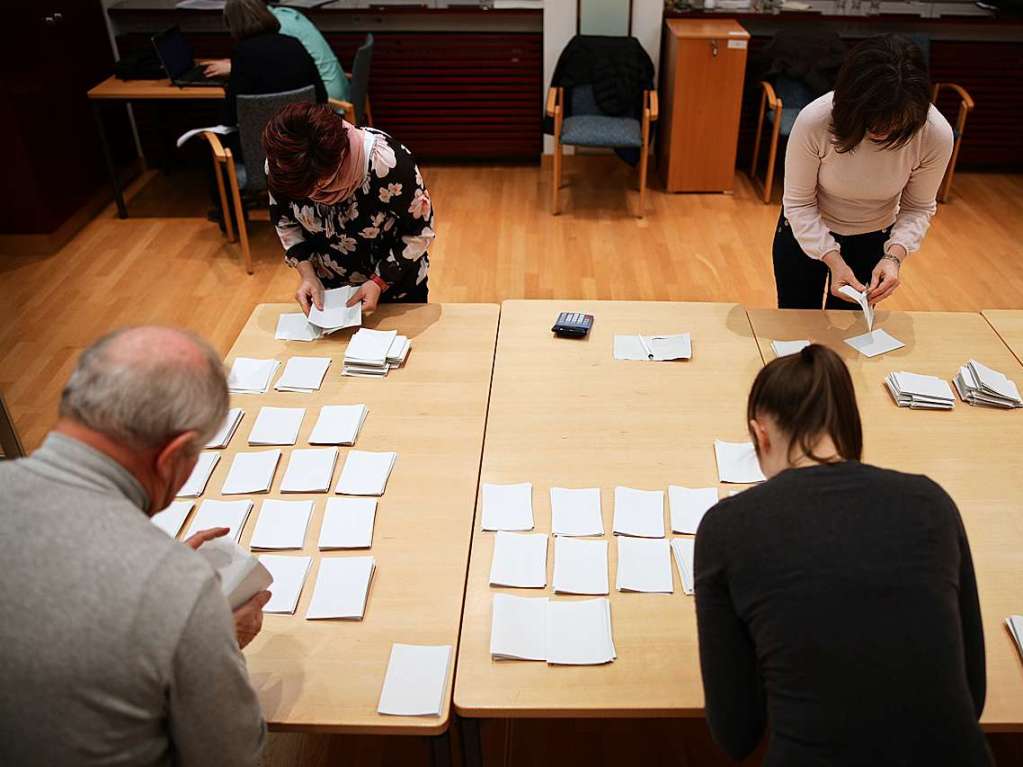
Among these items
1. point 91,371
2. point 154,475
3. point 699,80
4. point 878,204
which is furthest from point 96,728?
point 699,80

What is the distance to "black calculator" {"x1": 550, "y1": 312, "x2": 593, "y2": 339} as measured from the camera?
2.56 m

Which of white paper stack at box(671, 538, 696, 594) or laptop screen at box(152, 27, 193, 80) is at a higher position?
laptop screen at box(152, 27, 193, 80)

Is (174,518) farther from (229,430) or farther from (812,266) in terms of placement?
(812,266)

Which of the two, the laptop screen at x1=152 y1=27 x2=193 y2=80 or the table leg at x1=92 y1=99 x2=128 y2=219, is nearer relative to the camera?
the laptop screen at x1=152 y1=27 x2=193 y2=80

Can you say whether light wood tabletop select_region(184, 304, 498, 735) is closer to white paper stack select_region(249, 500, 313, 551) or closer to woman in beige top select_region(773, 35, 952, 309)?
white paper stack select_region(249, 500, 313, 551)

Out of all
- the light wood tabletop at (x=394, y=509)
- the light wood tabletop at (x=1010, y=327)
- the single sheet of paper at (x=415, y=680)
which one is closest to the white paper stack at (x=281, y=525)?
the light wood tabletop at (x=394, y=509)

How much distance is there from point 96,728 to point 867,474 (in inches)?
44.9

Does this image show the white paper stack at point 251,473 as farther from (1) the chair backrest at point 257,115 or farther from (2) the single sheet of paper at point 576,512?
(1) the chair backrest at point 257,115

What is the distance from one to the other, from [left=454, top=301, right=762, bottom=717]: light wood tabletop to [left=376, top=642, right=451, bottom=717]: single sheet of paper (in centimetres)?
4

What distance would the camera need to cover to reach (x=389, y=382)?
2.38m

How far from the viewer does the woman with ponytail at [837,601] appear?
1.18 m

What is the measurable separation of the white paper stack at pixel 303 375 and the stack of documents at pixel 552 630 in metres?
0.94

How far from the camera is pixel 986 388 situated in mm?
2262

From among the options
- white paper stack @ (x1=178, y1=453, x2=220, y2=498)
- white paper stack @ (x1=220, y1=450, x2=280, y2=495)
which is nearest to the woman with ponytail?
white paper stack @ (x1=220, y1=450, x2=280, y2=495)
